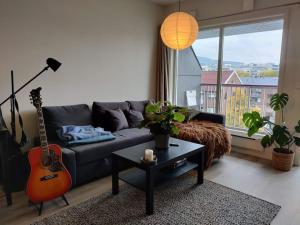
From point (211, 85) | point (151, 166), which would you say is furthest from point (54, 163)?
point (211, 85)

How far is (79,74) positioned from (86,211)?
2.05m

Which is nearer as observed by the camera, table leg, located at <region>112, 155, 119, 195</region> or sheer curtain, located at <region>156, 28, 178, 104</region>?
table leg, located at <region>112, 155, 119, 195</region>

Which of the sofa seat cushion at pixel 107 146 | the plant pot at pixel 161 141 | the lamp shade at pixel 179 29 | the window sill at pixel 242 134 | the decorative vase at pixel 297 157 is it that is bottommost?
the decorative vase at pixel 297 157

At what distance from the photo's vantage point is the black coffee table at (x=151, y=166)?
203 cm

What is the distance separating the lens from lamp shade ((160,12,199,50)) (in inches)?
98.9

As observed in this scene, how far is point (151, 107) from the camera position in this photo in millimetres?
2396

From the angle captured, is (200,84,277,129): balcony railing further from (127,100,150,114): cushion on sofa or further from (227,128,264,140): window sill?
(127,100,150,114): cushion on sofa

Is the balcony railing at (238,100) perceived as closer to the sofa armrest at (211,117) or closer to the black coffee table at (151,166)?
the sofa armrest at (211,117)

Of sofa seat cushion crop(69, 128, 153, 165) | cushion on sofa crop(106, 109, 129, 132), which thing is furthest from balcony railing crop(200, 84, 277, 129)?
cushion on sofa crop(106, 109, 129, 132)

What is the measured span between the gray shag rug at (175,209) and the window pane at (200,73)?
228 centimetres

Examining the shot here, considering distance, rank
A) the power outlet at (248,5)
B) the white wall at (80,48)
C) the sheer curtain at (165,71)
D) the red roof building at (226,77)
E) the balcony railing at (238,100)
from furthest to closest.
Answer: the sheer curtain at (165,71)
the red roof building at (226,77)
the balcony railing at (238,100)
the power outlet at (248,5)
the white wall at (80,48)

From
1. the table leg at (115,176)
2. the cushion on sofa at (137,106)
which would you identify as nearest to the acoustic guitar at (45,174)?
the table leg at (115,176)

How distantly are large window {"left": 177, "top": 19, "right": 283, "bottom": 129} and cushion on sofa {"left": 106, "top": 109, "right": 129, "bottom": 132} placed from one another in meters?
1.83

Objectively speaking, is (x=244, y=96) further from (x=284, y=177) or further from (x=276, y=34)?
(x=284, y=177)
